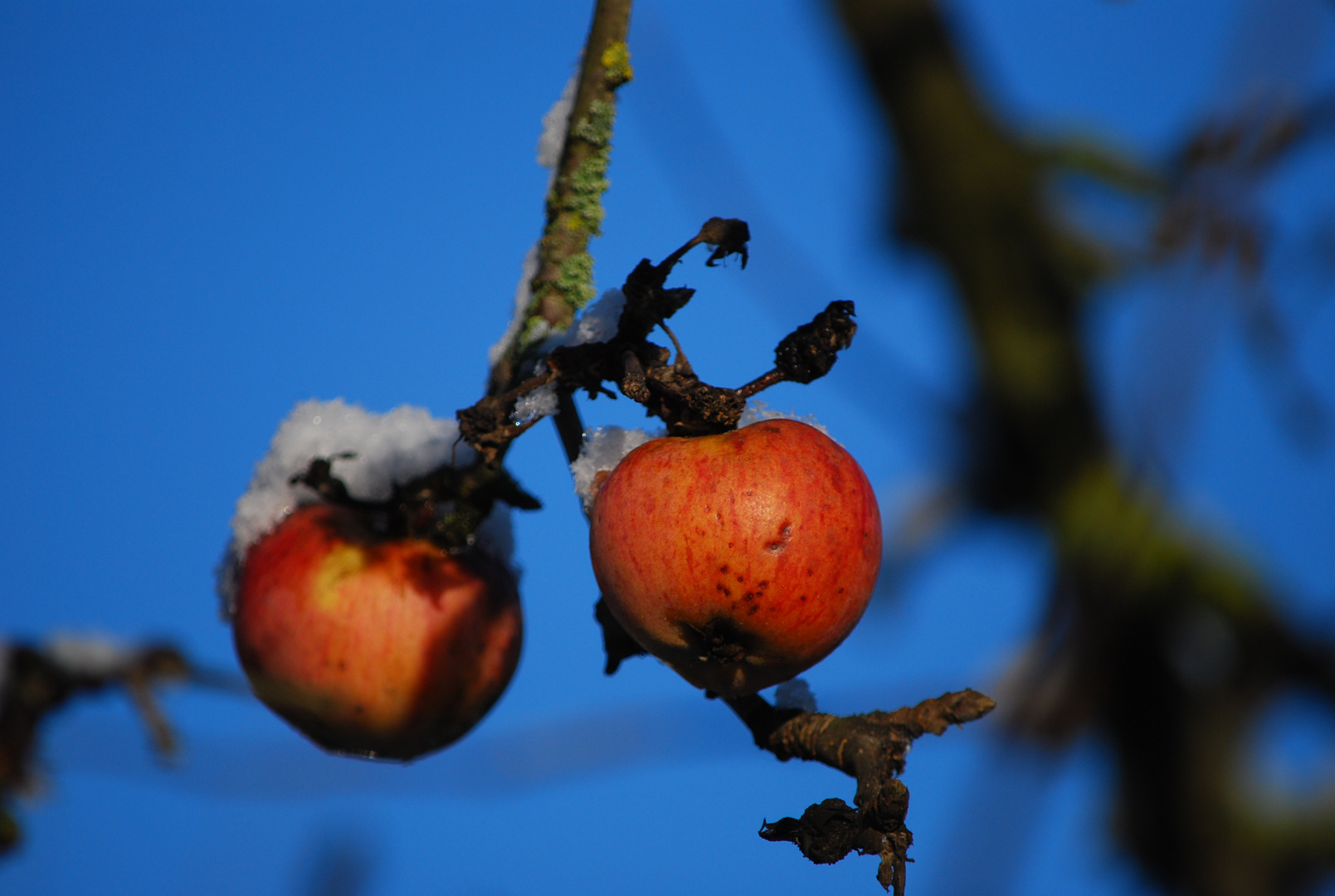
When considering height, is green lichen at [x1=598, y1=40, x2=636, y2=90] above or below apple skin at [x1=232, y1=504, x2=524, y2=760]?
above

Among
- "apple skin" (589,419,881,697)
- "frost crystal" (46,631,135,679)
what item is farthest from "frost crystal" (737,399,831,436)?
"frost crystal" (46,631,135,679)

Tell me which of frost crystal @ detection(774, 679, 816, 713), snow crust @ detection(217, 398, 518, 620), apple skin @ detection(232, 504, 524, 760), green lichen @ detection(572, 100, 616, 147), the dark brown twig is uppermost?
green lichen @ detection(572, 100, 616, 147)

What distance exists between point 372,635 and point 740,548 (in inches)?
20.3

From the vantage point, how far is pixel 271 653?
1104 mm

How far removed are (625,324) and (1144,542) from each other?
53cm

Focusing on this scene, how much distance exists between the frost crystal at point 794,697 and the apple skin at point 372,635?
0.35 metres

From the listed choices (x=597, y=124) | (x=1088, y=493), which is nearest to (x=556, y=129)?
(x=597, y=124)

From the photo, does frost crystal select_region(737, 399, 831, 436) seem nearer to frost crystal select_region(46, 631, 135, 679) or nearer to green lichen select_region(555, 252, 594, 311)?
green lichen select_region(555, 252, 594, 311)

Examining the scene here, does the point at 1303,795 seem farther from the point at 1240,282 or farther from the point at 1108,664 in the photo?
the point at 1240,282

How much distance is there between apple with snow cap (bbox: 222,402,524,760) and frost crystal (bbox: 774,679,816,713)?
→ 0.35m

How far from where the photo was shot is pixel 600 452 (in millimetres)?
972

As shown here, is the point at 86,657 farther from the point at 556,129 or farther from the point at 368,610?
the point at 556,129

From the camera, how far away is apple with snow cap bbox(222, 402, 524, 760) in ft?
3.62

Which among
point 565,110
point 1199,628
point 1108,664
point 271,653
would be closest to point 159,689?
point 271,653
